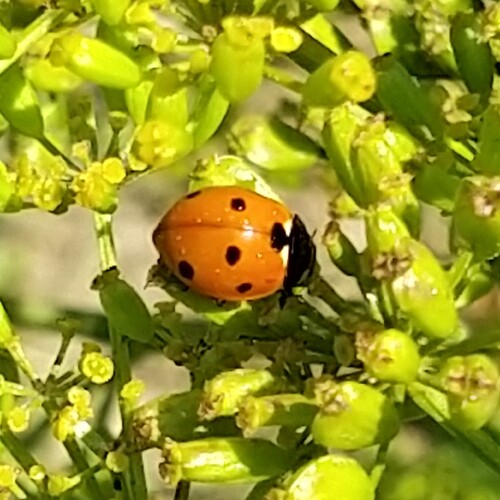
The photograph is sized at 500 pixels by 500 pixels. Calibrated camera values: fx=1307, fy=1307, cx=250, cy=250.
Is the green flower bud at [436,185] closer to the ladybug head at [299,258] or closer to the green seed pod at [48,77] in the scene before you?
the ladybug head at [299,258]

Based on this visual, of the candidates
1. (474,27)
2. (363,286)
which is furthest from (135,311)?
(474,27)

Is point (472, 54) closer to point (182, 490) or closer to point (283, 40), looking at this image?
point (283, 40)

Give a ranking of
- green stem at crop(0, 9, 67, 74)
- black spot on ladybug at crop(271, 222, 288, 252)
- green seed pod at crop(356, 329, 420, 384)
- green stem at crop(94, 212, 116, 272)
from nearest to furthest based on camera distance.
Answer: green seed pod at crop(356, 329, 420, 384) < green stem at crop(0, 9, 67, 74) < green stem at crop(94, 212, 116, 272) < black spot on ladybug at crop(271, 222, 288, 252)

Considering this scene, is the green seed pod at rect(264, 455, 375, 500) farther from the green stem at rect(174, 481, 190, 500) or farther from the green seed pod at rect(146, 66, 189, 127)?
the green seed pod at rect(146, 66, 189, 127)

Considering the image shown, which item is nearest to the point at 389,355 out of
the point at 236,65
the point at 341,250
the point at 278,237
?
the point at 341,250

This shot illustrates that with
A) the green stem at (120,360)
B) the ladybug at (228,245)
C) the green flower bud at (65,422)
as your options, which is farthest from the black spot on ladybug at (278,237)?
the green flower bud at (65,422)

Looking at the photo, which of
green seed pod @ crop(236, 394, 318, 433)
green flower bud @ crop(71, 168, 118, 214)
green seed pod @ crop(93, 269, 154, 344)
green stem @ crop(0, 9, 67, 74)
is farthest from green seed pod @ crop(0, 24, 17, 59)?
green seed pod @ crop(236, 394, 318, 433)

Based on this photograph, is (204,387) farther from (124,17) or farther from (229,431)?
(124,17)

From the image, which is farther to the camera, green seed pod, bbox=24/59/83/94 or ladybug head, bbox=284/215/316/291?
ladybug head, bbox=284/215/316/291
